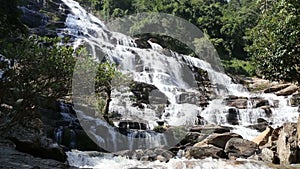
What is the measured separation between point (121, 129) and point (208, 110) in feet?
28.4

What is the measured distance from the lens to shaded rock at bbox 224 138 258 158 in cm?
1455

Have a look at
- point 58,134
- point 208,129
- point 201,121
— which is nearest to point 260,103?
point 201,121

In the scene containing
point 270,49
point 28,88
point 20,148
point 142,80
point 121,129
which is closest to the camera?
point 28,88

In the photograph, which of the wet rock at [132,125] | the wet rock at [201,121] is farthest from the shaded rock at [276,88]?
the wet rock at [132,125]

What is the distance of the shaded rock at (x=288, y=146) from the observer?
12195 mm

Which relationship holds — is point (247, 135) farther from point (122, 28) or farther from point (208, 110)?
point (122, 28)

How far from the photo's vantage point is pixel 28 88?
6.17 m

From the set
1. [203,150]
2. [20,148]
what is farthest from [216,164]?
[20,148]

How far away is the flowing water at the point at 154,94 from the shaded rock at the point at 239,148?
2.62 m

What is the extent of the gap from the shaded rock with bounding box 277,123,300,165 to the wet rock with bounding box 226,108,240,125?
31.9 feet

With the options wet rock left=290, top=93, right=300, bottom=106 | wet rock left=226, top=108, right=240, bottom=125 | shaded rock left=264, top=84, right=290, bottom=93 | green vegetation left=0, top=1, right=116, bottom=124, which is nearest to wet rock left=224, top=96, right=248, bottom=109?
wet rock left=226, top=108, right=240, bottom=125

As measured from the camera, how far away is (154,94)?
82.9ft

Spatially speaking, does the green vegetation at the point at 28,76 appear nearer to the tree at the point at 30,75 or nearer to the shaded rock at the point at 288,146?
the tree at the point at 30,75

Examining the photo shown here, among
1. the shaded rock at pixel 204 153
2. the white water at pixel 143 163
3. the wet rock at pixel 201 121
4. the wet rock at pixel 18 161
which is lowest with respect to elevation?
the white water at pixel 143 163
